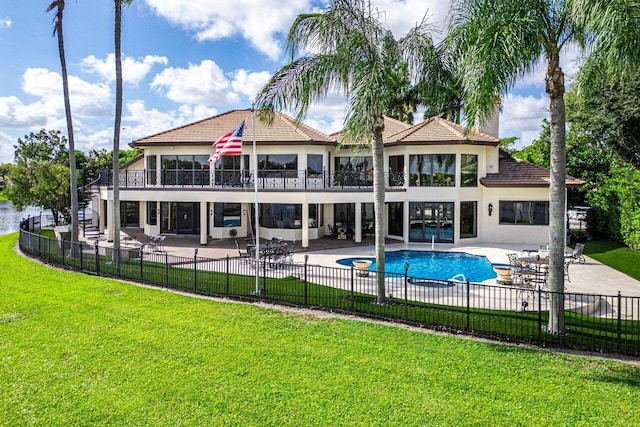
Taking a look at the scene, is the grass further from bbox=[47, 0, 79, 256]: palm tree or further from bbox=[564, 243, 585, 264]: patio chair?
bbox=[47, 0, 79, 256]: palm tree

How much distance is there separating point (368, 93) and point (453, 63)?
9.52 ft

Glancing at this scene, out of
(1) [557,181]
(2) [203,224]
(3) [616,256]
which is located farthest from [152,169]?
(3) [616,256]

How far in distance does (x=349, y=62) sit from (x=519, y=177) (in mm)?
16818

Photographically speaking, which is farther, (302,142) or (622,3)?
(302,142)

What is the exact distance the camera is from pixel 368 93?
10430 millimetres

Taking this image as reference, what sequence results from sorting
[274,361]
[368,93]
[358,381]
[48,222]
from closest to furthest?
[358,381] < [274,361] < [368,93] < [48,222]

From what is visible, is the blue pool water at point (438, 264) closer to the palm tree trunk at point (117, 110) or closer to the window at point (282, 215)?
the window at point (282, 215)

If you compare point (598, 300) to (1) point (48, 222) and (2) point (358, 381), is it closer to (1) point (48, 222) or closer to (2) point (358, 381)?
(2) point (358, 381)

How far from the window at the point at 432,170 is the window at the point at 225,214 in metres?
10.7

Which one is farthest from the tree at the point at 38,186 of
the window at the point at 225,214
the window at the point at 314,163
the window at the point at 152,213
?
the window at the point at 314,163

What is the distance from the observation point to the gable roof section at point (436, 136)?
2356 cm

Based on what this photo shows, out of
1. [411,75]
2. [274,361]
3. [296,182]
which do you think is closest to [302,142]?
[296,182]

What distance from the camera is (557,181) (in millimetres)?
9586

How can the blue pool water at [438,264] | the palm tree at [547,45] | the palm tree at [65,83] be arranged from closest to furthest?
the palm tree at [547,45]
the blue pool water at [438,264]
the palm tree at [65,83]
